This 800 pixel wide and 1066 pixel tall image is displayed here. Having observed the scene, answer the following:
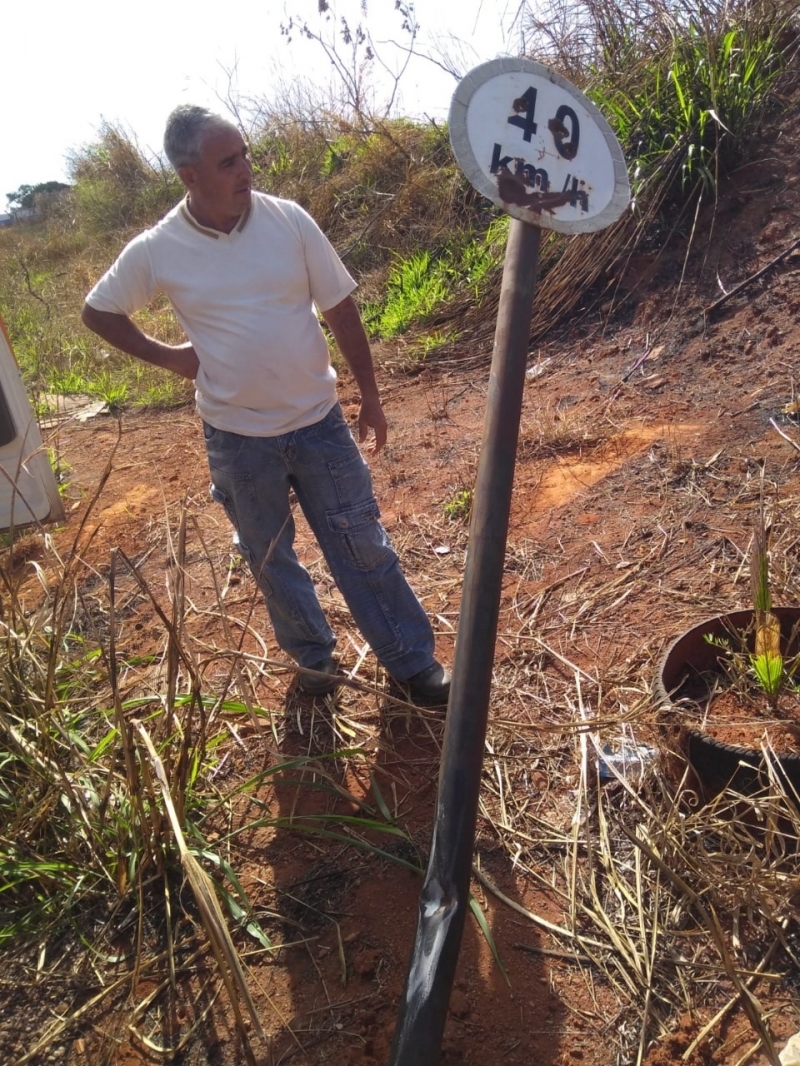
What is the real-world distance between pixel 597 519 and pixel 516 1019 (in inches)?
87.0

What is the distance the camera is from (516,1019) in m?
1.79

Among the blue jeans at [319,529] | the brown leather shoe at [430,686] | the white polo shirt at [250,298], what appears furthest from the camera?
the brown leather shoe at [430,686]

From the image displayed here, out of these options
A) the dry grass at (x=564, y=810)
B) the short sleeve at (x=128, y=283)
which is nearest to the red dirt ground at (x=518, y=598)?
the dry grass at (x=564, y=810)

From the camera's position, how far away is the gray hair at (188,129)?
2234mm

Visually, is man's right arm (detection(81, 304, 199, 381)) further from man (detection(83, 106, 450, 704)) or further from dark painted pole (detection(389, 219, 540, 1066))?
dark painted pole (detection(389, 219, 540, 1066))

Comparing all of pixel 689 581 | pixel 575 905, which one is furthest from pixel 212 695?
pixel 689 581

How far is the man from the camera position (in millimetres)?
2334

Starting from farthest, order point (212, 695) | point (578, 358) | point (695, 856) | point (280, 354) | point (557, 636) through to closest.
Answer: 1. point (578, 358)
2. point (557, 636)
3. point (212, 695)
4. point (280, 354)
5. point (695, 856)

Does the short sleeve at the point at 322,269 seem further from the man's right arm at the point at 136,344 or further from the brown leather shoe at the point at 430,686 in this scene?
the brown leather shoe at the point at 430,686

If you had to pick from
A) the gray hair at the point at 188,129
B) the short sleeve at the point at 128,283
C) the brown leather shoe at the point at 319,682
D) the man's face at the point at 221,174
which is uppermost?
the gray hair at the point at 188,129

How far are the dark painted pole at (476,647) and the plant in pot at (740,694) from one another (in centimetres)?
68

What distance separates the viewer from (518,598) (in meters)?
3.24

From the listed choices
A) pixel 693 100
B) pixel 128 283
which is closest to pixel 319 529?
pixel 128 283

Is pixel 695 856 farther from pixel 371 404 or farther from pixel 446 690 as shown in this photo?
pixel 371 404
